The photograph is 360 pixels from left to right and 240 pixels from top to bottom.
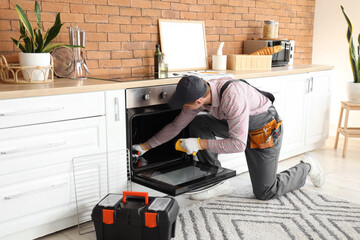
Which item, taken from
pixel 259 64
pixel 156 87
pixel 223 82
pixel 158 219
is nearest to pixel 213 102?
pixel 223 82

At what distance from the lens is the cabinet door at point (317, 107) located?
4016mm

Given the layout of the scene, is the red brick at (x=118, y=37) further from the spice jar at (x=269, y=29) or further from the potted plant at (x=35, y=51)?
the spice jar at (x=269, y=29)

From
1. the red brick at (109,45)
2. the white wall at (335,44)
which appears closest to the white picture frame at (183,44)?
the red brick at (109,45)

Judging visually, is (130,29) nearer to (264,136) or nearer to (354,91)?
(264,136)

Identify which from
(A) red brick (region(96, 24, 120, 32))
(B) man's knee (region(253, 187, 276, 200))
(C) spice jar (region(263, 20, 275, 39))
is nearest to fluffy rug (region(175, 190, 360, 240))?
(B) man's knee (region(253, 187, 276, 200))

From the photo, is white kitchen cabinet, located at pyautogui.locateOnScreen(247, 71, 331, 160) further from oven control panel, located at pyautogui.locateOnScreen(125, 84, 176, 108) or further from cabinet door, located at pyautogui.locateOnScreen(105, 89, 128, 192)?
cabinet door, located at pyautogui.locateOnScreen(105, 89, 128, 192)

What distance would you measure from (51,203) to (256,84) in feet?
6.25

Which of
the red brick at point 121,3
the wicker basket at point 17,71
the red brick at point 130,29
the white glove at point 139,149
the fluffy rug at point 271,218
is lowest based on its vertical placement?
the fluffy rug at point 271,218

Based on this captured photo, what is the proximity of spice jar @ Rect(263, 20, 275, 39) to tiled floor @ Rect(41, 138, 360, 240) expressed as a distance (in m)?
1.29

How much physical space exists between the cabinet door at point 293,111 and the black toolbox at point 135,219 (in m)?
1.92

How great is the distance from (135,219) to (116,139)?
1.87 feet

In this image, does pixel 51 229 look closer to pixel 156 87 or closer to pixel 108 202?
pixel 108 202

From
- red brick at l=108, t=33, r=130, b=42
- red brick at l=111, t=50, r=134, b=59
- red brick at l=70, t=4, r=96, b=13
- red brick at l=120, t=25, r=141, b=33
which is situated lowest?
red brick at l=111, t=50, r=134, b=59

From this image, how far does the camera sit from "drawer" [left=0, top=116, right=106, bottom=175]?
2066 mm
